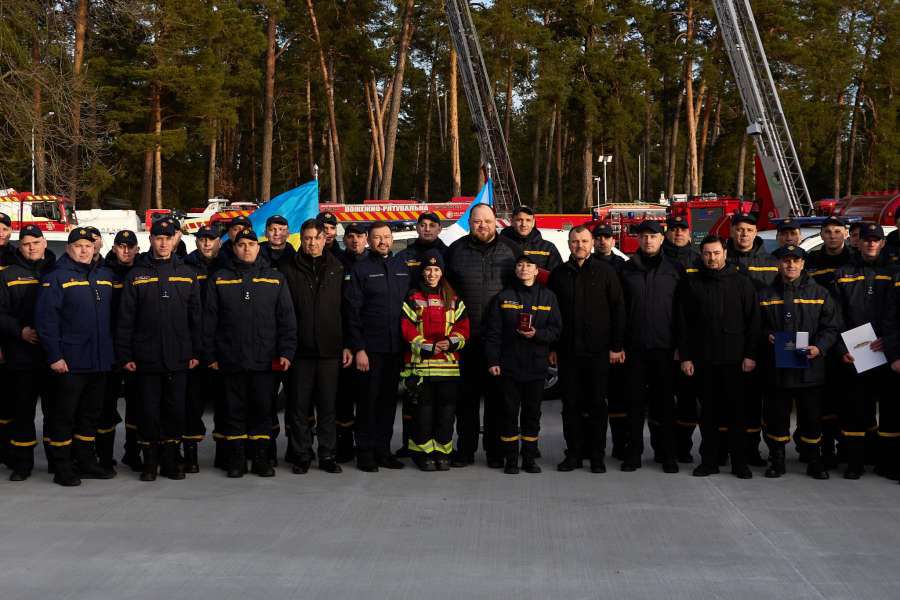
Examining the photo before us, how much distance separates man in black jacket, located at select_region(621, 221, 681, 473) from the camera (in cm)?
906

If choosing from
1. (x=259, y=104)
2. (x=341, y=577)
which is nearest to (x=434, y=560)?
(x=341, y=577)

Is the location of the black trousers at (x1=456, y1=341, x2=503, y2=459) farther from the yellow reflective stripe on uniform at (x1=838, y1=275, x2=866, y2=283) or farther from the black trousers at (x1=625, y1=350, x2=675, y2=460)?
the yellow reflective stripe on uniform at (x1=838, y1=275, x2=866, y2=283)

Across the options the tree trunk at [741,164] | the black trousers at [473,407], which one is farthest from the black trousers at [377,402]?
the tree trunk at [741,164]

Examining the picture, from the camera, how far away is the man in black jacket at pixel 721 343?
880 centimetres

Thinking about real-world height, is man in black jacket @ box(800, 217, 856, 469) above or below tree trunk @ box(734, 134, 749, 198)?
below

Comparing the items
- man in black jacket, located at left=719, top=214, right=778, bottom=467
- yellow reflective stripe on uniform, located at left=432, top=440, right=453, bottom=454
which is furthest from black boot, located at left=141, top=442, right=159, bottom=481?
man in black jacket, located at left=719, top=214, right=778, bottom=467

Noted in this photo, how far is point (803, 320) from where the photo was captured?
28.7 feet

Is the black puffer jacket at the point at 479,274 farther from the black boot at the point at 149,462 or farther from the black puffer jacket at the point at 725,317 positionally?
the black boot at the point at 149,462

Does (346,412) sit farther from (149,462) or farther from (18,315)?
(18,315)

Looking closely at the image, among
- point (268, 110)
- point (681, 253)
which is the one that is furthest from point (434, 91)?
point (681, 253)

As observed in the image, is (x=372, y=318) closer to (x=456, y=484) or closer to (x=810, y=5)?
(x=456, y=484)

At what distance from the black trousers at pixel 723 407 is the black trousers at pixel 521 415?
1271mm

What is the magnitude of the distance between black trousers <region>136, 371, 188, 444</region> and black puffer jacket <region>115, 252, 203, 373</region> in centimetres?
10

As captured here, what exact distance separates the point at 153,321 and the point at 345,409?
5.84 ft
